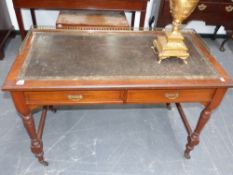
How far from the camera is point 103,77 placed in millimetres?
1062

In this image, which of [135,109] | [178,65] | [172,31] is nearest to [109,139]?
[135,109]

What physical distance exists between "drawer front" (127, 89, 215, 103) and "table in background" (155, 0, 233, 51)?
1247mm

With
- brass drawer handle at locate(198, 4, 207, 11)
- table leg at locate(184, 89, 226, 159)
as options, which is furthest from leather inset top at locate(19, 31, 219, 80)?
brass drawer handle at locate(198, 4, 207, 11)

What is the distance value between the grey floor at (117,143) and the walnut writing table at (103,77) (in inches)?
8.2

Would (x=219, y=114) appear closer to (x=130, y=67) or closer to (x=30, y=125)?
(x=130, y=67)

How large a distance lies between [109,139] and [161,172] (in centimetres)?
41

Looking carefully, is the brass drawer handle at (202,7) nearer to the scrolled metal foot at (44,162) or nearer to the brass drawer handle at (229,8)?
the brass drawer handle at (229,8)

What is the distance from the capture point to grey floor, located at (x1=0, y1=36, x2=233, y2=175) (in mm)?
1422

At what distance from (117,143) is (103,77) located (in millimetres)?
675

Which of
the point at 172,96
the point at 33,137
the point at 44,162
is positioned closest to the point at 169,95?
the point at 172,96

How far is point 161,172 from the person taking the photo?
4.65ft

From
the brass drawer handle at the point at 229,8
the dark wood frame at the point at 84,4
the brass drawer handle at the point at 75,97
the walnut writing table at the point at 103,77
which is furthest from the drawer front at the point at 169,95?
the brass drawer handle at the point at 229,8

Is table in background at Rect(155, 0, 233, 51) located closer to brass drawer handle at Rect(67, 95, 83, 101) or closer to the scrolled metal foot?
brass drawer handle at Rect(67, 95, 83, 101)

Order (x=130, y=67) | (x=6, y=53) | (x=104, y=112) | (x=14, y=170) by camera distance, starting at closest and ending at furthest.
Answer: (x=130, y=67) < (x=14, y=170) < (x=104, y=112) < (x=6, y=53)
